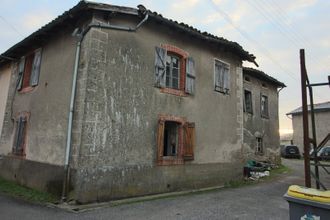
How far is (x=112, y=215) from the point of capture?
6512mm

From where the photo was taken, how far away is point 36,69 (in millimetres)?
10852

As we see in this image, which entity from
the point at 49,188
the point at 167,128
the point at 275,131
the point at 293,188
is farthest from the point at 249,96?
the point at 293,188

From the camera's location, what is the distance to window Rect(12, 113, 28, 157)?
10618mm

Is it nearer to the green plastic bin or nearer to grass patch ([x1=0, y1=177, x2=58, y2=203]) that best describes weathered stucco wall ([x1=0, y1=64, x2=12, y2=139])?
grass patch ([x1=0, y1=177, x2=58, y2=203])

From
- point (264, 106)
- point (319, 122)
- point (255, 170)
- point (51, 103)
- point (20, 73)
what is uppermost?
point (319, 122)

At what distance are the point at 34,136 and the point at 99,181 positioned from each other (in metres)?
3.57

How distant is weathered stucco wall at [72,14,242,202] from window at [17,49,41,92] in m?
3.82

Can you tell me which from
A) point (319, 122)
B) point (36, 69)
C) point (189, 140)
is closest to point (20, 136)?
point (36, 69)

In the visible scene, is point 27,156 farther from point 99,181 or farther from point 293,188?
point 293,188

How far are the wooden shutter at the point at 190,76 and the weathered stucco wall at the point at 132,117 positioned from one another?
0.83ft

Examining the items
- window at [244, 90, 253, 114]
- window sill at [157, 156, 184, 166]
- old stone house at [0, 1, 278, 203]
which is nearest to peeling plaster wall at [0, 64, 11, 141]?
old stone house at [0, 1, 278, 203]

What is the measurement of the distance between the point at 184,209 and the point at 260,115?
39.3 ft

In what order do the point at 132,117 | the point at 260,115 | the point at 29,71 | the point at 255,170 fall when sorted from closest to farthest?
the point at 132,117, the point at 29,71, the point at 255,170, the point at 260,115

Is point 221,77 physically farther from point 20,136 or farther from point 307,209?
point 307,209
